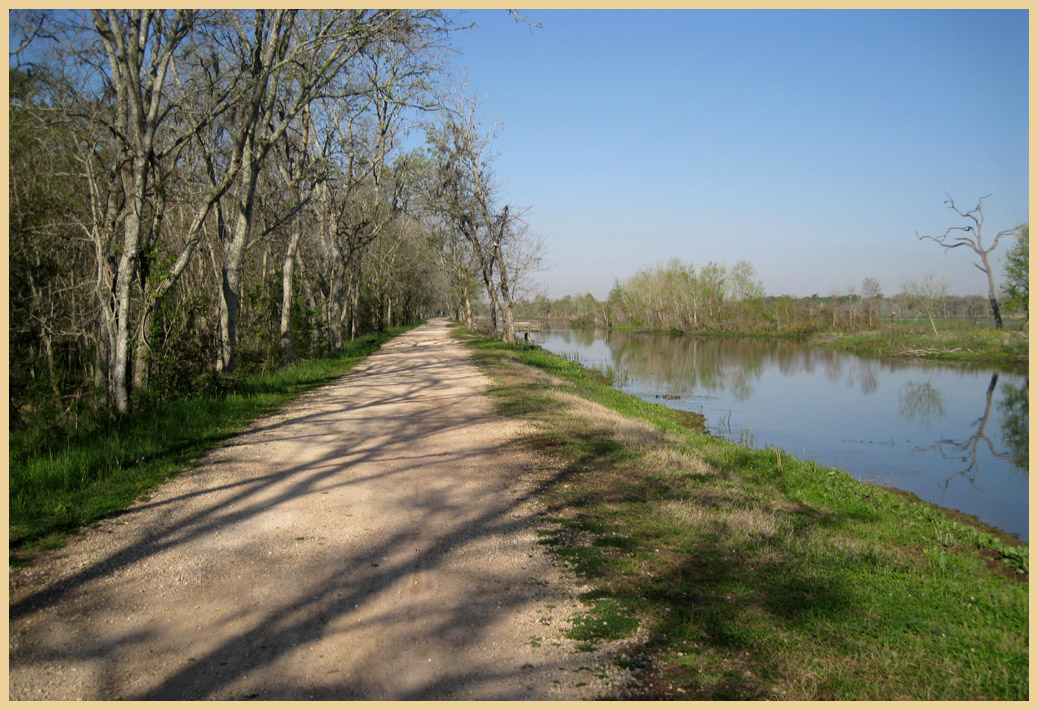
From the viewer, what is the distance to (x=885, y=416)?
18734 millimetres

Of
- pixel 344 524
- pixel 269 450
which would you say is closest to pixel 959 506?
pixel 344 524

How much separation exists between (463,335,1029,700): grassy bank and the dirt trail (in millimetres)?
438

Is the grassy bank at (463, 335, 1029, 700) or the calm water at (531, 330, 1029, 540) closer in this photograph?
the grassy bank at (463, 335, 1029, 700)

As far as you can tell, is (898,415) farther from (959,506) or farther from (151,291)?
(151,291)

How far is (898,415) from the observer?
19.0m

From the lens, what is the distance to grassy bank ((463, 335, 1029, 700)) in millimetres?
3611

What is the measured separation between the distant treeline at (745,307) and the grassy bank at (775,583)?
46932mm

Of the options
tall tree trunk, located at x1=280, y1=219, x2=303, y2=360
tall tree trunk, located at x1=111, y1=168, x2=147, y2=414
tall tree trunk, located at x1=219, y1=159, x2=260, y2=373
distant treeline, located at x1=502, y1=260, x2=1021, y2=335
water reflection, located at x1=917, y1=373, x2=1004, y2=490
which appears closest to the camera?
tall tree trunk, located at x1=111, y1=168, x2=147, y2=414

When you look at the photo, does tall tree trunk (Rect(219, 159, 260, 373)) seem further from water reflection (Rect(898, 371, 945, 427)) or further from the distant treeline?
the distant treeline

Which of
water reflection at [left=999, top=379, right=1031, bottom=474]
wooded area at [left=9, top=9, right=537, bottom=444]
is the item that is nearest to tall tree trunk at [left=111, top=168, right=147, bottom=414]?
wooded area at [left=9, top=9, right=537, bottom=444]

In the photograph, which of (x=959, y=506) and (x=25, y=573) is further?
(x=959, y=506)

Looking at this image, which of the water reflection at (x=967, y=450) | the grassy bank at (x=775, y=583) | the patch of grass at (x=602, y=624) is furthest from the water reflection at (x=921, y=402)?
the patch of grass at (x=602, y=624)

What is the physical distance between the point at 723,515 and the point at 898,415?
51.0ft

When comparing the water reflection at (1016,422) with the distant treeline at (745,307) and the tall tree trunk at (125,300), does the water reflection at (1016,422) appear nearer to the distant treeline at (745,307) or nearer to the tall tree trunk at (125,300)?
the tall tree trunk at (125,300)
